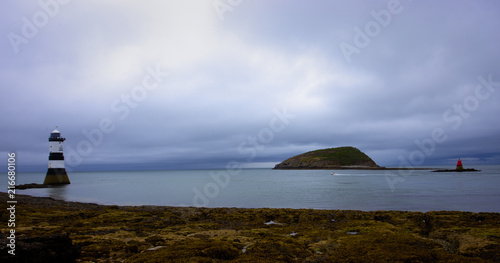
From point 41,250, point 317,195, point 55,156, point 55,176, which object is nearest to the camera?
point 41,250

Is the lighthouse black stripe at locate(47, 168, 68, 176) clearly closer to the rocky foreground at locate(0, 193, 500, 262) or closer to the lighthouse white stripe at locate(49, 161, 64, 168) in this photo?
the lighthouse white stripe at locate(49, 161, 64, 168)

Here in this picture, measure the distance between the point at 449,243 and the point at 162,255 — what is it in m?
12.4

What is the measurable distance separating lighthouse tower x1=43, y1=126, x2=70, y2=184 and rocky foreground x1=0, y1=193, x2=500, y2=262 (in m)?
47.4

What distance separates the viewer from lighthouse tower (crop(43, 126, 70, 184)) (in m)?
60.2

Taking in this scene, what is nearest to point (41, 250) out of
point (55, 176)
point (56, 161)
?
point (56, 161)

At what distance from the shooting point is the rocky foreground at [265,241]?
9.59 metres

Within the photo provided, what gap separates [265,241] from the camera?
12.2m

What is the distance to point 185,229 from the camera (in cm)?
1625

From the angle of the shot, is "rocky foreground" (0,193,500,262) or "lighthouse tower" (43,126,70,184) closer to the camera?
"rocky foreground" (0,193,500,262)

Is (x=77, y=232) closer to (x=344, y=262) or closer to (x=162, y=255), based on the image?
(x=162, y=255)

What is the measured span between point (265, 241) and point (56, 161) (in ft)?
223

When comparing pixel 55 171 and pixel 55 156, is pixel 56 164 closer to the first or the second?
pixel 55 171

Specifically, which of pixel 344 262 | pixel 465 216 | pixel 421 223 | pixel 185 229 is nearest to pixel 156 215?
pixel 185 229

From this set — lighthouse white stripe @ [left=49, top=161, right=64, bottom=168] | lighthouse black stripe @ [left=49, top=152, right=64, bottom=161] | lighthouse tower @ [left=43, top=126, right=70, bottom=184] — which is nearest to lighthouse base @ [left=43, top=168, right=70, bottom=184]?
lighthouse tower @ [left=43, top=126, right=70, bottom=184]
